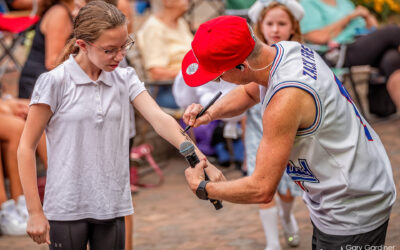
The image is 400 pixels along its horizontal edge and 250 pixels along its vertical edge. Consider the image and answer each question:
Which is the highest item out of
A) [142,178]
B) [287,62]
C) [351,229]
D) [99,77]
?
[287,62]

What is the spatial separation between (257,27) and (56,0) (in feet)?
5.12

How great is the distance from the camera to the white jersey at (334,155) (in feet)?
7.19

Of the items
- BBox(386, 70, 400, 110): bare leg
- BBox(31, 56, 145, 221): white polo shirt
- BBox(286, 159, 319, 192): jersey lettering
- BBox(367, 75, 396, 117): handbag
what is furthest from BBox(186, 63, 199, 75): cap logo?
BBox(367, 75, 396, 117): handbag

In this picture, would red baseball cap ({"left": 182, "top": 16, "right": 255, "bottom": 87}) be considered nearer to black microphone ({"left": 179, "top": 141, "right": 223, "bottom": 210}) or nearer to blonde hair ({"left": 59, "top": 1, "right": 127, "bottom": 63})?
black microphone ({"left": 179, "top": 141, "right": 223, "bottom": 210})

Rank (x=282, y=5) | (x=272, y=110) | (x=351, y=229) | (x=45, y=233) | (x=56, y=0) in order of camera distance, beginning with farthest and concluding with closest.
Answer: (x=56, y=0) → (x=282, y=5) → (x=45, y=233) → (x=351, y=229) → (x=272, y=110)

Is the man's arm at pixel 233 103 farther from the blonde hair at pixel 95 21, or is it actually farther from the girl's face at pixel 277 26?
the girl's face at pixel 277 26

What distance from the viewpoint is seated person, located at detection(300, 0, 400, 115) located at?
6277mm

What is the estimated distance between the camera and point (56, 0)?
4.49 m

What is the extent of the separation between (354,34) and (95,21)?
15.3ft

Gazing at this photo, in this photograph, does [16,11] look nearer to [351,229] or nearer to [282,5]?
[282,5]

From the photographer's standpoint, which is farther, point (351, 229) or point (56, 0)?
point (56, 0)

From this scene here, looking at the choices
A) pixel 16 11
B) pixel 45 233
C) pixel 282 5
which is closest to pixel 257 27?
pixel 282 5

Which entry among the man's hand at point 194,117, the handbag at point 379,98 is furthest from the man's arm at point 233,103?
the handbag at point 379,98

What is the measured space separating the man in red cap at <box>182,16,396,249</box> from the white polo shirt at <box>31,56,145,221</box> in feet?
1.49
